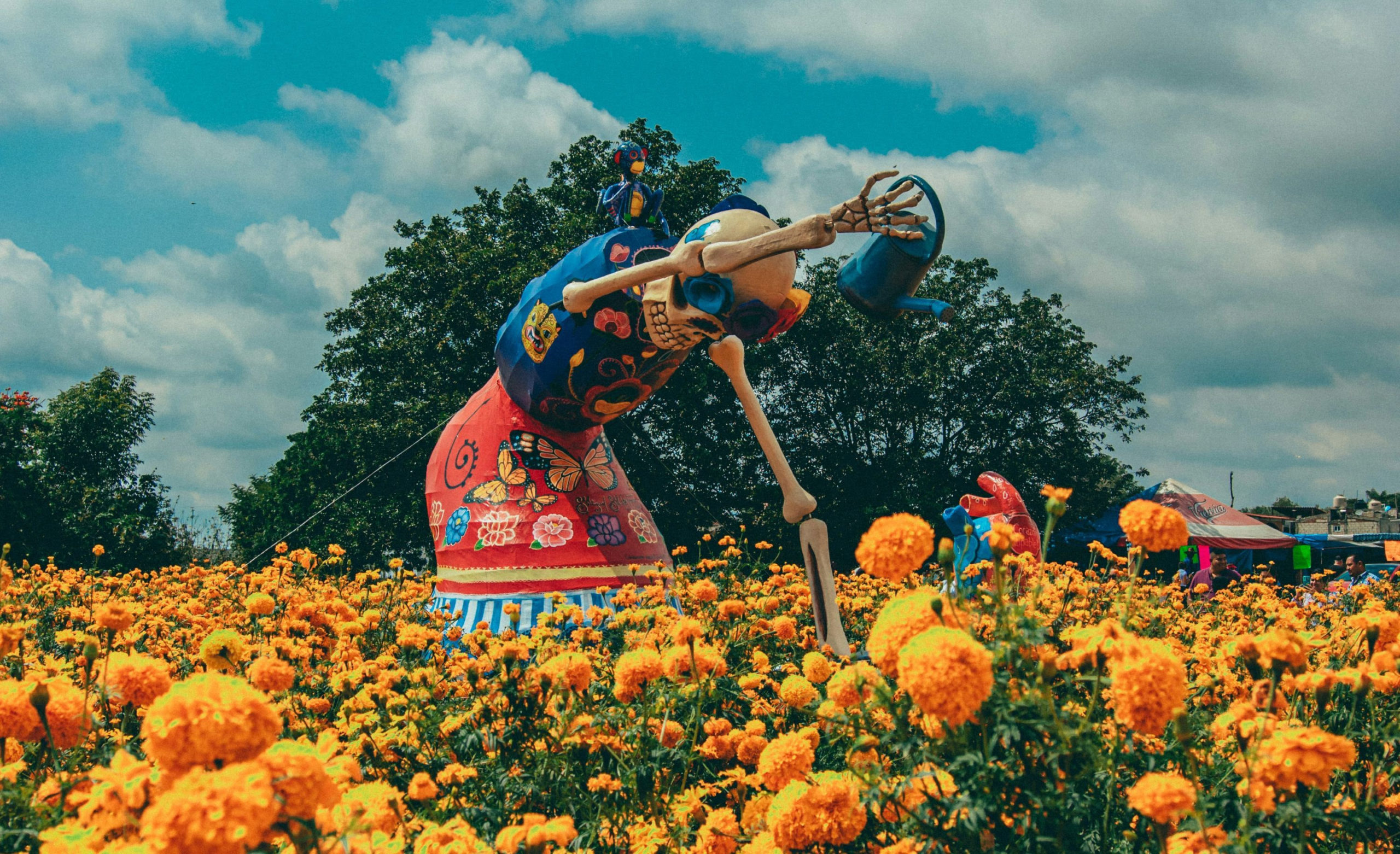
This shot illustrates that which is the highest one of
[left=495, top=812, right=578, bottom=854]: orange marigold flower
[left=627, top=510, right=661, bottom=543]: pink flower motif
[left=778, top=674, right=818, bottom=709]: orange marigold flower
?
[left=627, top=510, right=661, bottom=543]: pink flower motif

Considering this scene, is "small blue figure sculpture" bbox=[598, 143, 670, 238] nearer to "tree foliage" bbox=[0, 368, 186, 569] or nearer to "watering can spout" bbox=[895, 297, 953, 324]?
"watering can spout" bbox=[895, 297, 953, 324]

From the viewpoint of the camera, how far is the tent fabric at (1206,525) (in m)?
20.4

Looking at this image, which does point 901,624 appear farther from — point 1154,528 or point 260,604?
point 260,604

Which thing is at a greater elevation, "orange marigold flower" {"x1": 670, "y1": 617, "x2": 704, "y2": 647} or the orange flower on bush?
the orange flower on bush

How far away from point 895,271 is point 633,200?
7.26 ft

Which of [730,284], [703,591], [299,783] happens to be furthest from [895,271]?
[299,783]

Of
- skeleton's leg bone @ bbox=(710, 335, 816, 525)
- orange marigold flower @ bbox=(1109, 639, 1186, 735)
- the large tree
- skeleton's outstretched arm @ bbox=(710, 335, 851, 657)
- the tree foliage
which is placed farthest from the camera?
the large tree

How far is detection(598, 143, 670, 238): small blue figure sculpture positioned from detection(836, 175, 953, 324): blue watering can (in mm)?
1658

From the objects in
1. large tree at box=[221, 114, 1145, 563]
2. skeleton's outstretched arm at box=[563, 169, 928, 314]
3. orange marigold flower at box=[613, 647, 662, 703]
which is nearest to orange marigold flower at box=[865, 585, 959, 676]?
orange marigold flower at box=[613, 647, 662, 703]

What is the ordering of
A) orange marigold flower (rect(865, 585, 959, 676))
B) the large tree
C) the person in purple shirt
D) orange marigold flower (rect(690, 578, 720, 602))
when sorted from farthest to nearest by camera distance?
the large tree → the person in purple shirt → orange marigold flower (rect(690, 578, 720, 602)) → orange marigold flower (rect(865, 585, 959, 676))

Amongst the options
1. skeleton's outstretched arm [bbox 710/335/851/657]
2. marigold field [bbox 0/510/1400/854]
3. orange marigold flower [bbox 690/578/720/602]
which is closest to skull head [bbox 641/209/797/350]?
skeleton's outstretched arm [bbox 710/335/851/657]

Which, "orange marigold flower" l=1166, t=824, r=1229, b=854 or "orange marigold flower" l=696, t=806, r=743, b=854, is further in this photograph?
"orange marigold flower" l=696, t=806, r=743, b=854

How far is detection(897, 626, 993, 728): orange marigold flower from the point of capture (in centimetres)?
150

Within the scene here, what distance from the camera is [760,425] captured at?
16.9 feet
